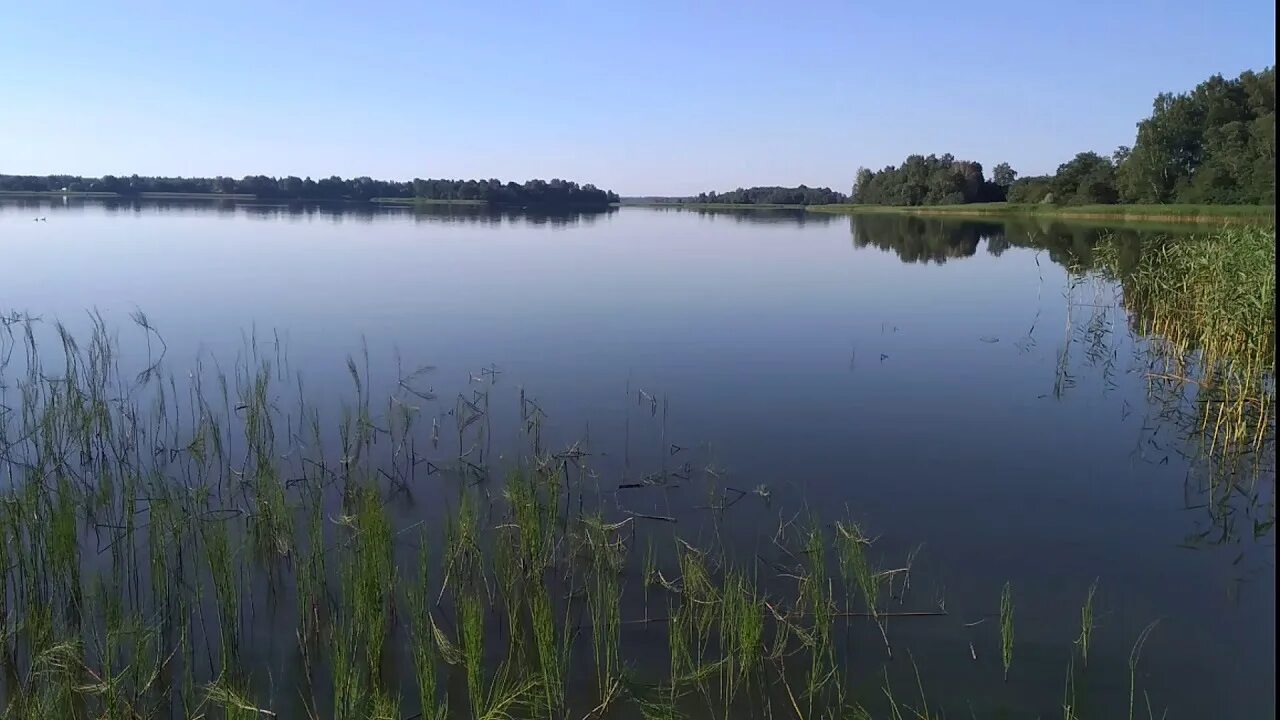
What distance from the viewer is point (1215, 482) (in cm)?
758

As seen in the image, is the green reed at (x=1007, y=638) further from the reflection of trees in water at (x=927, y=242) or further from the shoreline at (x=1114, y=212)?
the reflection of trees in water at (x=927, y=242)

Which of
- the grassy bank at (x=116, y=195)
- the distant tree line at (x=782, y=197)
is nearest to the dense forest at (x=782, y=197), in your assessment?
the distant tree line at (x=782, y=197)

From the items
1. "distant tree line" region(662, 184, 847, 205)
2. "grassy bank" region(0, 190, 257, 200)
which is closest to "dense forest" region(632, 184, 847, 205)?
"distant tree line" region(662, 184, 847, 205)

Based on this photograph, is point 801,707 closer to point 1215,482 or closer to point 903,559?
point 903,559

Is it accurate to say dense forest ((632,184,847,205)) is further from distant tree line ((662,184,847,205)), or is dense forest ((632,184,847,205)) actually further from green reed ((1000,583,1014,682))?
green reed ((1000,583,1014,682))

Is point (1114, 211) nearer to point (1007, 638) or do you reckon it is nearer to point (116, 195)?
point (1007, 638)

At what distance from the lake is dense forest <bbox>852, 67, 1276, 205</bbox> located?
3768 centimetres

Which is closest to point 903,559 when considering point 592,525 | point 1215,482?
point 592,525

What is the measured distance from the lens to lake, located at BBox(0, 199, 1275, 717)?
4.88 metres

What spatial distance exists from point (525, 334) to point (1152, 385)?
30.3 feet

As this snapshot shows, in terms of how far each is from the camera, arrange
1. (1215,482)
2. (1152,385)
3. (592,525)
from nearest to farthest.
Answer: (592,525), (1215,482), (1152,385)

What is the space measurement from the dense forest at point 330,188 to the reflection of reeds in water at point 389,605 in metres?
98.6

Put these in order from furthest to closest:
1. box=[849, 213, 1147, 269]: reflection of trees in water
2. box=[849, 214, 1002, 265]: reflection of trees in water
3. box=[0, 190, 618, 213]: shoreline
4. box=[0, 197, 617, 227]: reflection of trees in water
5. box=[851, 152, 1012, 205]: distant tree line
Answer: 1. box=[0, 190, 618, 213]: shoreline
2. box=[851, 152, 1012, 205]: distant tree line
3. box=[0, 197, 617, 227]: reflection of trees in water
4. box=[849, 214, 1002, 265]: reflection of trees in water
5. box=[849, 213, 1147, 269]: reflection of trees in water

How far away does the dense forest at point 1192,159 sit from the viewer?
49188mm
